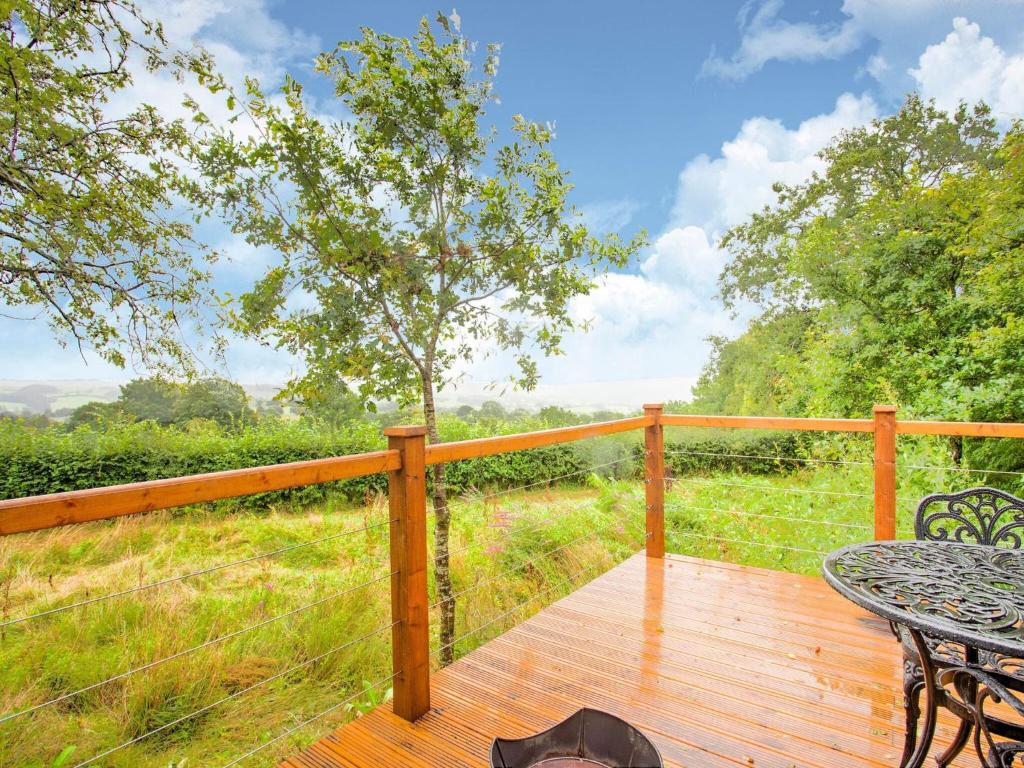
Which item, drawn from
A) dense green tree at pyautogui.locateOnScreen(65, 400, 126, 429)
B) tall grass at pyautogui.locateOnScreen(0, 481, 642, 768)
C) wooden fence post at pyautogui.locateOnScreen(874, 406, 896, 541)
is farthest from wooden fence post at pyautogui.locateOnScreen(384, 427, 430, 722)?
dense green tree at pyautogui.locateOnScreen(65, 400, 126, 429)

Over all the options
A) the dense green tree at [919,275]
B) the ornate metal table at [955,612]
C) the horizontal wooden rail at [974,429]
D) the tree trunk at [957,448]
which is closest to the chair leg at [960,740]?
the ornate metal table at [955,612]

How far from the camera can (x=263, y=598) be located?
4293mm

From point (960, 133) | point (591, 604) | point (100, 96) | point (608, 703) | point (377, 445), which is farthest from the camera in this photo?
point (960, 133)

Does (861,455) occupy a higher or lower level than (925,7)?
lower

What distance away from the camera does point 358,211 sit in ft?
14.5

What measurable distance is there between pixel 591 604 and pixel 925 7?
429 inches

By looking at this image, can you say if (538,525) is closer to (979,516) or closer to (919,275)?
(979,516)

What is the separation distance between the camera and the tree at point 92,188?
4.68 metres

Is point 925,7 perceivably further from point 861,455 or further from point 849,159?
point 861,455

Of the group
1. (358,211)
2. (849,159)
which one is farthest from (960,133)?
(358,211)

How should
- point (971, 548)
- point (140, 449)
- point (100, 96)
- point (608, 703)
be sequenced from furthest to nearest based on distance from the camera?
point (140, 449) < point (100, 96) < point (608, 703) < point (971, 548)

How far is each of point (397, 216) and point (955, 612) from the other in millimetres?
4413

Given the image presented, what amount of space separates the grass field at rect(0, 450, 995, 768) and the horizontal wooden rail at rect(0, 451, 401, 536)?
0.35 metres

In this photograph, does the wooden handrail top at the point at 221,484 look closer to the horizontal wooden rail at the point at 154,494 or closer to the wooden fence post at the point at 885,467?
the horizontal wooden rail at the point at 154,494
